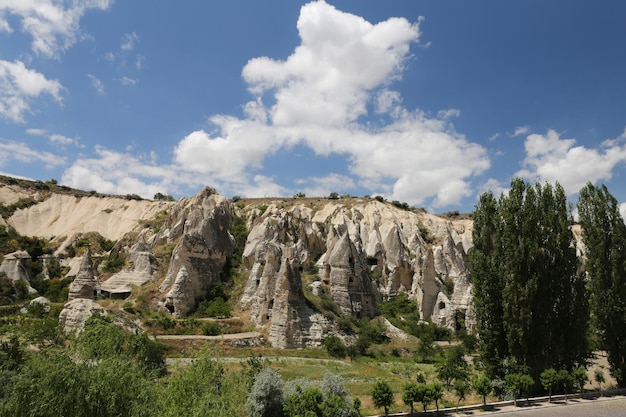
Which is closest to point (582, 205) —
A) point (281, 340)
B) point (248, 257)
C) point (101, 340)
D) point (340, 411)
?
point (340, 411)

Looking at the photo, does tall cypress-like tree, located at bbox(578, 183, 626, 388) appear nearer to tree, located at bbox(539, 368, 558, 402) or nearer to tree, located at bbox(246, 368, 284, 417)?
tree, located at bbox(539, 368, 558, 402)

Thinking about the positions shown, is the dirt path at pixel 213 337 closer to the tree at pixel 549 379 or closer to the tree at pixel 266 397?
the tree at pixel 266 397

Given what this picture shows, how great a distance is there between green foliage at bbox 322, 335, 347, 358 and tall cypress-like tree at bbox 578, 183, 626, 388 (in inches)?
565

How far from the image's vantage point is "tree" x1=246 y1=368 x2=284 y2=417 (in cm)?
1390

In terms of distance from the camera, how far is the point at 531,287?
18750 millimetres

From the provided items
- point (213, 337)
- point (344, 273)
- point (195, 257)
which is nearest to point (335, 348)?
point (213, 337)

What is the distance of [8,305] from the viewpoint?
37906mm

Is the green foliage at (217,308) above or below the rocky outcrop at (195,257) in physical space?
below

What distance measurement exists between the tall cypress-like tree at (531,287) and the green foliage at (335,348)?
11.0m

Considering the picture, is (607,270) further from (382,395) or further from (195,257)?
(195,257)

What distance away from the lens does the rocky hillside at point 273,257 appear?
33344mm

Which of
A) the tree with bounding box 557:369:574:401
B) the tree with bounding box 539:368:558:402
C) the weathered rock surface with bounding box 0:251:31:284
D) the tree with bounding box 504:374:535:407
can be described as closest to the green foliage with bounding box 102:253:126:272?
the weathered rock surface with bounding box 0:251:31:284

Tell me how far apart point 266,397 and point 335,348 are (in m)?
15.1

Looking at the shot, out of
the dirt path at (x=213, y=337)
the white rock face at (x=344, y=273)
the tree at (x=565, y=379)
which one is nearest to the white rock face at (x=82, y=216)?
the white rock face at (x=344, y=273)
